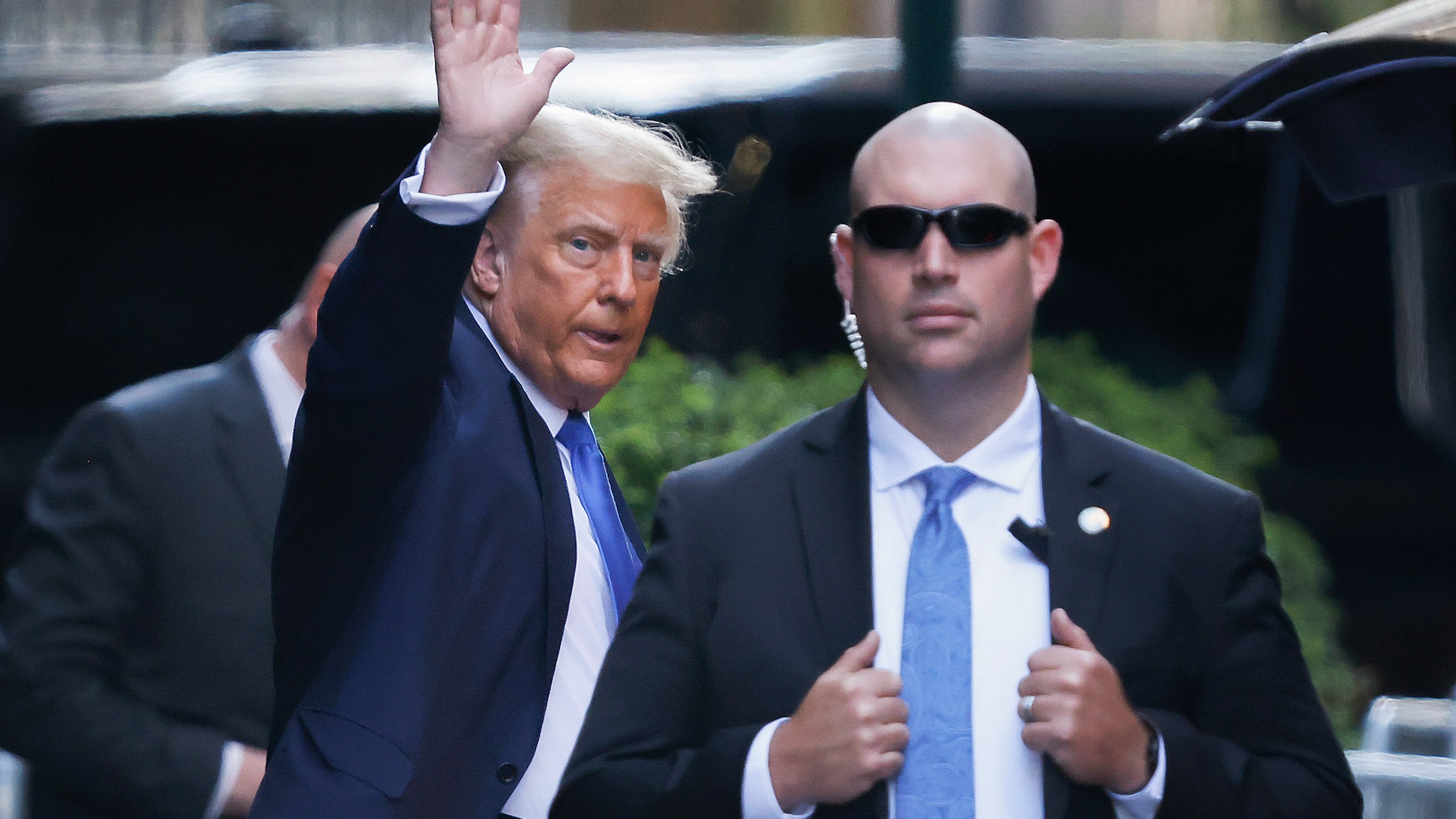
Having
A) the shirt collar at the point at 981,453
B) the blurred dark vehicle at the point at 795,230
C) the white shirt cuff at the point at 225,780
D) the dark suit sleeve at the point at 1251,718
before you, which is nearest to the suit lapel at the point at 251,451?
the white shirt cuff at the point at 225,780

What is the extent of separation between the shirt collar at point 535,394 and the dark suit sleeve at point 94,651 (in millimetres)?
1091

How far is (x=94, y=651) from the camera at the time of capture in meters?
3.56

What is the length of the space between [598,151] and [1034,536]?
100 centimetres

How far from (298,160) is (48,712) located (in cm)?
422

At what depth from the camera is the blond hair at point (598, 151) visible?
2873 millimetres

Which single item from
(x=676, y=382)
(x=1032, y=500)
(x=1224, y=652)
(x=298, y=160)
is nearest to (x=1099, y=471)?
Answer: (x=1032, y=500)

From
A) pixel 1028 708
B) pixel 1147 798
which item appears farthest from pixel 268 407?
pixel 1147 798

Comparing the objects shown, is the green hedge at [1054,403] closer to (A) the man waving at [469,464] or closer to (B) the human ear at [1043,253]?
(A) the man waving at [469,464]

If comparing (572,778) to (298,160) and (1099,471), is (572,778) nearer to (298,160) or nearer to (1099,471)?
(1099,471)

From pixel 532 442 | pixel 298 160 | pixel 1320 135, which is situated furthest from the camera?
Answer: pixel 298 160

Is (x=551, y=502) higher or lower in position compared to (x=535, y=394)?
lower

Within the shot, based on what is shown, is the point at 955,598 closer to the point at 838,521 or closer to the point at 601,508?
the point at 838,521

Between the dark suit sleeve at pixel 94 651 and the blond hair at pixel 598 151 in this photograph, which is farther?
the dark suit sleeve at pixel 94 651

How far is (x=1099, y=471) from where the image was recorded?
2590mm
